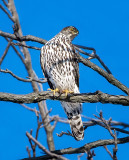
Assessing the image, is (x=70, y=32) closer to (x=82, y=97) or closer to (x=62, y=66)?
(x=62, y=66)

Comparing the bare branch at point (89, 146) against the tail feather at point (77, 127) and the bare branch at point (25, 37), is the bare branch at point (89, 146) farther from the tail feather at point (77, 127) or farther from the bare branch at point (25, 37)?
the bare branch at point (25, 37)

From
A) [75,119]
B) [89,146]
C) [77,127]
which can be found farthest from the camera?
[75,119]

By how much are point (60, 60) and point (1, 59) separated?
1213mm

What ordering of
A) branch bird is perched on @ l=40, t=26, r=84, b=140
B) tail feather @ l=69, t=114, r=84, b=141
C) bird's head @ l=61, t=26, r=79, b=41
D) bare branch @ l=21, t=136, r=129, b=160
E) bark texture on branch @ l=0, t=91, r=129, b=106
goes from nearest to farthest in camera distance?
bark texture on branch @ l=0, t=91, r=129, b=106 < bare branch @ l=21, t=136, r=129, b=160 < branch bird is perched on @ l=40, t=26, r=84, b=140 < tail feather @ l=69, t=114, r=84, b=141 < bird's head @ l=61, t=26, r=79, b=41

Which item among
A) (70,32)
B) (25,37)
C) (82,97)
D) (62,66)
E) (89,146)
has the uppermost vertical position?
(70,32)

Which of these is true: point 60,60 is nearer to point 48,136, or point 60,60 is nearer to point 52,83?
point 52,83

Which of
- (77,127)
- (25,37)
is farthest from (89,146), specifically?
(25,37)

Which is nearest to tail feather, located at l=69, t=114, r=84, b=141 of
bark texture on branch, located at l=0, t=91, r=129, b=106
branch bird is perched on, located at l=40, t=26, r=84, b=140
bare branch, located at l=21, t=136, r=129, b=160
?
branch bird is perched on, located at l=40, t=26, r=84, b=140

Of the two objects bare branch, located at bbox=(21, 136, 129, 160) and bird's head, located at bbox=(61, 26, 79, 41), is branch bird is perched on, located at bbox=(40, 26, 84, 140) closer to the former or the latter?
bird's head, located at bbox=(61, 26, 79, 41)

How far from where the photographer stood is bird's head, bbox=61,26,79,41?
251 inches

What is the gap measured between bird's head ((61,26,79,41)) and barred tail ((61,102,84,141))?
1312 mm

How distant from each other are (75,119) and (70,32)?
5.60 ft

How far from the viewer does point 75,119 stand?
19.5 feet

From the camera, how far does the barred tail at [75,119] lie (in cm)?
572
